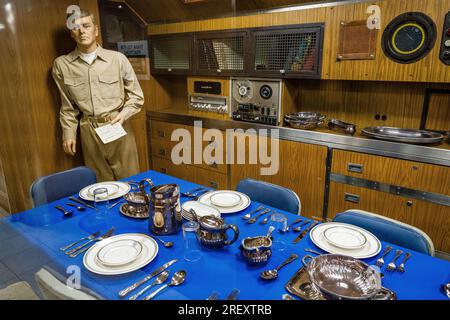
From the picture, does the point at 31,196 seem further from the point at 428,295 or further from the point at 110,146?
the point at 428,295

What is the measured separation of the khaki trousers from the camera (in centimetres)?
247

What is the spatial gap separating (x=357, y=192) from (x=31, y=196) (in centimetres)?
204

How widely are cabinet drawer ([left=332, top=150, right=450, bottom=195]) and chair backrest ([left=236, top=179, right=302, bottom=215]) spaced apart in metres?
0.76

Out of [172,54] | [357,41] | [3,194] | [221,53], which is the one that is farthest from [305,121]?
[3,194]

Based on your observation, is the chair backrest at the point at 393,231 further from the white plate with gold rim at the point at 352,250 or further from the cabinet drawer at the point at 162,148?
the cabinet drawer at the point at 162,148

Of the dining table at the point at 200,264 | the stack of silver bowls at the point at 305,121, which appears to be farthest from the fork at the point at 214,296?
the stack of silver bowls at the point at 305,121

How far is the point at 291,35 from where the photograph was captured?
2410 millimetres

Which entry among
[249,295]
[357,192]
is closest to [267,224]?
[249,295]

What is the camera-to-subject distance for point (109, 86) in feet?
8.02

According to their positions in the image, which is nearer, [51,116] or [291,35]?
[291,35]

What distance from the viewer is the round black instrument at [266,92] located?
260 cm

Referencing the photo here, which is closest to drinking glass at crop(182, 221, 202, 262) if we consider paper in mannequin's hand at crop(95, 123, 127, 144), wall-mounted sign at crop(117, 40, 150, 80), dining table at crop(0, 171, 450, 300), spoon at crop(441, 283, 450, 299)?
dining table at crop(0, 171, 450, 300)

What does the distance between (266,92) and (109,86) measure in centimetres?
124
